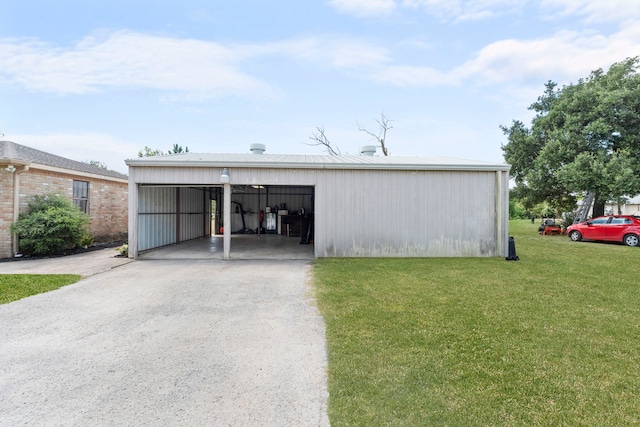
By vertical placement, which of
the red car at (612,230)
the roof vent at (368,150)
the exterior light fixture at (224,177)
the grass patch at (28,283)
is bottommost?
the grass patch at (28,283)

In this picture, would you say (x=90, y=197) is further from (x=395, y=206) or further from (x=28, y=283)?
(x=395, y=206)

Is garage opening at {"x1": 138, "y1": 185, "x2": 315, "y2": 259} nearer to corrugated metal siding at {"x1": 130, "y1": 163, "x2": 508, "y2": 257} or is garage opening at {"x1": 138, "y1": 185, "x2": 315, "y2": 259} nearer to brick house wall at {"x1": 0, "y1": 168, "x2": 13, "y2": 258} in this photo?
corrugated metal siding at {"x1": 130, "y1": 163, "x2": 508, "y2": 257}

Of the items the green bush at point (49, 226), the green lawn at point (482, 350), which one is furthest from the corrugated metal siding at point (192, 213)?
the green lawn at point (482, 350)

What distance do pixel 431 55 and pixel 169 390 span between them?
15457mm

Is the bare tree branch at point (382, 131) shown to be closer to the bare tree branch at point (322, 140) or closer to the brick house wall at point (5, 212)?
the bare tree branch at point (322, 140)

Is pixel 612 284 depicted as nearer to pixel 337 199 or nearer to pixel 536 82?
pixel 337 199

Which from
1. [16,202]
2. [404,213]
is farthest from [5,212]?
[404,213]

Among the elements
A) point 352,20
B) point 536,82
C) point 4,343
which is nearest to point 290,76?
point 352,20

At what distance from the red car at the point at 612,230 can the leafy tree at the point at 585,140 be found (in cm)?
138

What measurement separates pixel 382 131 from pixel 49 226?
2424 centimetres

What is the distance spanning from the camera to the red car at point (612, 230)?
12.9 metres

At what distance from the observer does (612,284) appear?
249 inches

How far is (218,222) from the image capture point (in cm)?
1772

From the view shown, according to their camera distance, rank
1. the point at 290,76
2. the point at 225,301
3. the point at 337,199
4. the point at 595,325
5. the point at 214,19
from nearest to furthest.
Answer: the point at 595,325 < the point at 225,301 < the point at 337,199 < the point at 214,19 < the point at 290,76
